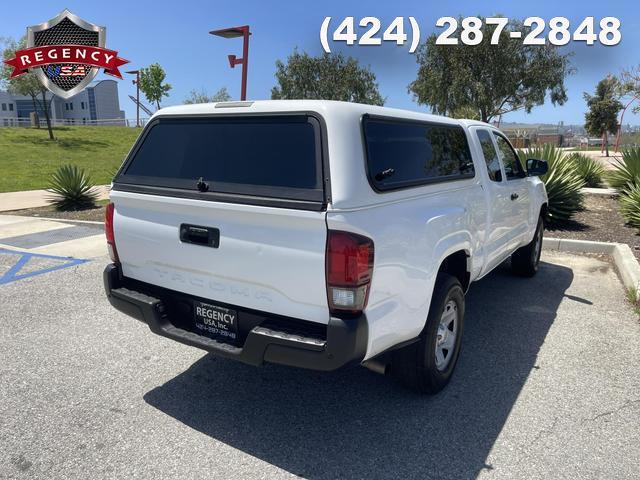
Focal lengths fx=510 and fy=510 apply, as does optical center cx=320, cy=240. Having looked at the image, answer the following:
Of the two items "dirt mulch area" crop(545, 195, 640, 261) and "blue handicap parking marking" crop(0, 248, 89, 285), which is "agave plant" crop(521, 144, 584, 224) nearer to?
"dirt mulch area" crop(545, 195, 640, 261)

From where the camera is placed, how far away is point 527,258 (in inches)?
253

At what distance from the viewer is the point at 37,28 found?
1006 inches

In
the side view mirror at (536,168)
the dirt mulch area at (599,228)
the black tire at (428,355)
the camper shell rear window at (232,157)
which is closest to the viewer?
the camper shell rear window at (232,157)

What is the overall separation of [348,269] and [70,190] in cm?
1090

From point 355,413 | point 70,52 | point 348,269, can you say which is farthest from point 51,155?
point 348,269

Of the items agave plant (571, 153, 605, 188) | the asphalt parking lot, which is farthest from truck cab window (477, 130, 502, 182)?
agave plant (571, 153, 605, 188)

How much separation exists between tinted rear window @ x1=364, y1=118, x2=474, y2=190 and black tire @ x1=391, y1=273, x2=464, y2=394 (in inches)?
29.5

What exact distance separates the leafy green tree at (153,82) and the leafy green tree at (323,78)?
23094mm

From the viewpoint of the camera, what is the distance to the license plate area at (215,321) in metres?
3.04

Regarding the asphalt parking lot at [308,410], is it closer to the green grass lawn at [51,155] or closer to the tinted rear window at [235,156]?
the tinted rear window at [235,156]

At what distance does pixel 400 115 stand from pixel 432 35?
3141 centimetres

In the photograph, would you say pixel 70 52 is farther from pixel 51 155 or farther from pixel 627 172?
pixel 627 172

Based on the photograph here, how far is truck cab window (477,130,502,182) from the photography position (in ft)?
15.3

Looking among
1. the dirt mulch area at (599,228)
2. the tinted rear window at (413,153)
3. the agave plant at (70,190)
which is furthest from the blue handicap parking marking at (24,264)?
the dirt mulch area at (599,228)
